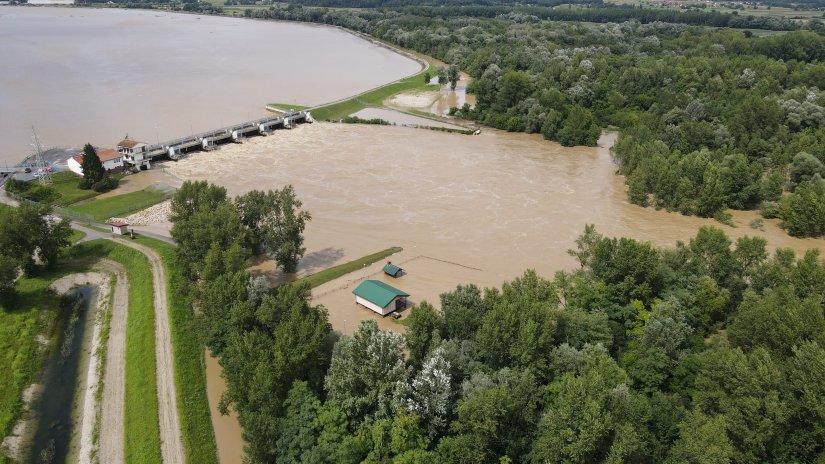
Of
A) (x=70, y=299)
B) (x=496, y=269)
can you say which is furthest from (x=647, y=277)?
(x=70, y=299)

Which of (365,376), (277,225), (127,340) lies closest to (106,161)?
(277,225)

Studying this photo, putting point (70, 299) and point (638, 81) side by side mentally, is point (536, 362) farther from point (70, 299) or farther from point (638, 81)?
point (638, 81)

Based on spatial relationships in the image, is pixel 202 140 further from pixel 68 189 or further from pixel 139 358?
pixel 139 358

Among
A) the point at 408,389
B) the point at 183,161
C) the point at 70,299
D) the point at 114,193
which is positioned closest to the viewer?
the point at 408,389

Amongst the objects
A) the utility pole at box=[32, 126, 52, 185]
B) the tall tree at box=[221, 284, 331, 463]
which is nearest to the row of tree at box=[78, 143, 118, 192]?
the utility pole at box=[32, 126, 52, 185]

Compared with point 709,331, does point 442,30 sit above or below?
above

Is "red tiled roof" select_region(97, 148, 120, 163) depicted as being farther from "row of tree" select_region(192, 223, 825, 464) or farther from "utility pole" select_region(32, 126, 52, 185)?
"row of tree" select_region(192, 223, 825, 464)

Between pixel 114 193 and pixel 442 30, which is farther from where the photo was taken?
pixel 442 30

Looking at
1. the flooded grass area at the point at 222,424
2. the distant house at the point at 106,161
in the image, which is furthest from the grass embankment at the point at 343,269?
the distant house at the point at 106,161
